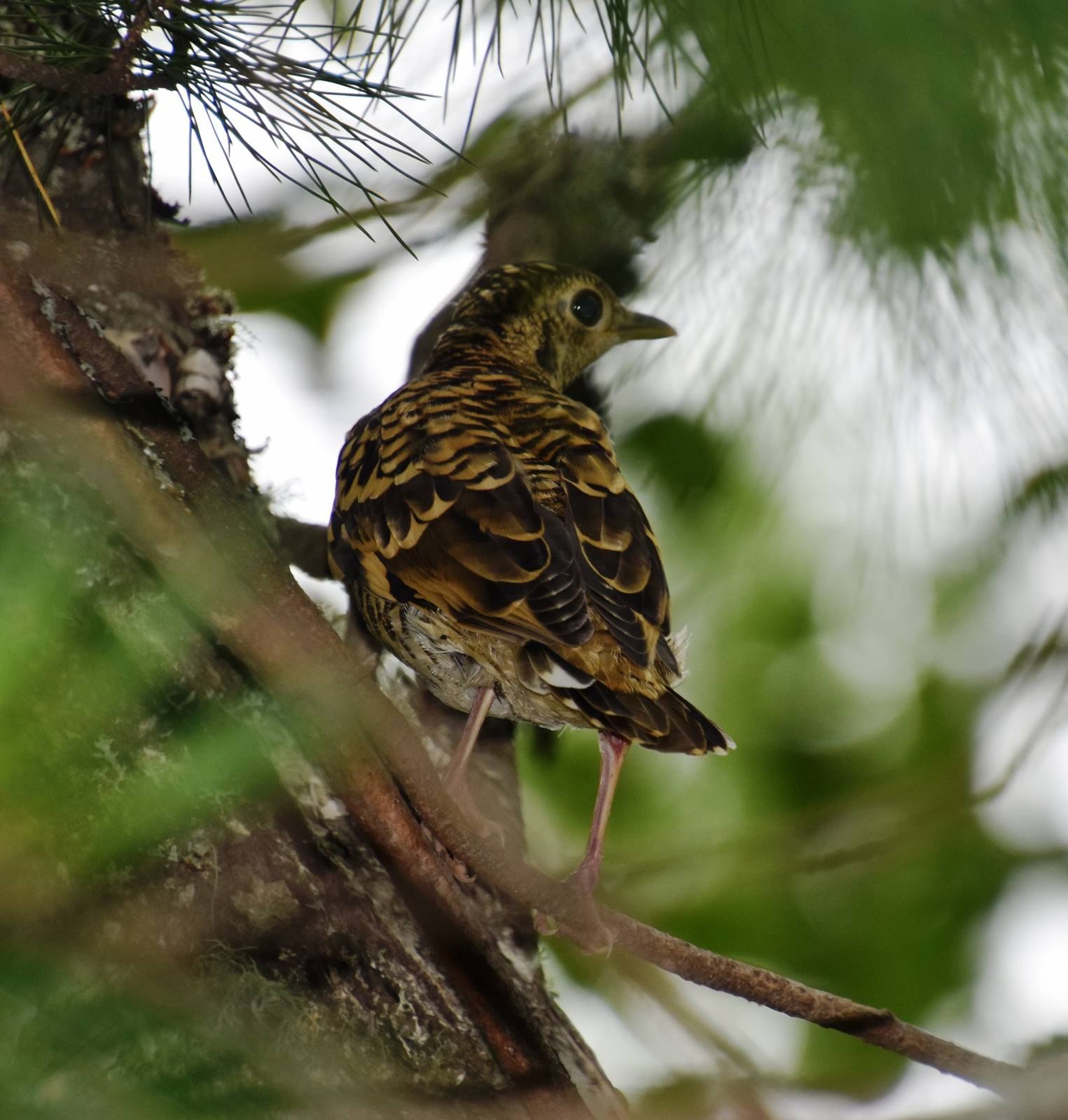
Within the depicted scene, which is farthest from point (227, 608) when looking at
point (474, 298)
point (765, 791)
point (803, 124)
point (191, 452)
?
point (474, 298)

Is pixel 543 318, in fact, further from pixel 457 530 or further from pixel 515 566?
pixel 515 566

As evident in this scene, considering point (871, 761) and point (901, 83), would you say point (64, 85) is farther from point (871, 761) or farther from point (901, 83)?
point (871, 761)

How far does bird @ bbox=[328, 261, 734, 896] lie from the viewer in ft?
7.57

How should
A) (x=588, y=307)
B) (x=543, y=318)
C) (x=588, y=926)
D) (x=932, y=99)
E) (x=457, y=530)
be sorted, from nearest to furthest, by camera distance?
(x=932, y=99) < (x=588, y=926) < (x=457, y=530) < (x=588, y=307) < (x=543, y=318)

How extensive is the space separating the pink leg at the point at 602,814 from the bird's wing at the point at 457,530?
0.30 meters

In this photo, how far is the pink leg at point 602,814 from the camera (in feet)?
7.37

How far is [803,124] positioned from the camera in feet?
5.48

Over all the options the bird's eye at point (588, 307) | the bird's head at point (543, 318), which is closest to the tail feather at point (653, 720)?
the bird's head at point (543, 318)

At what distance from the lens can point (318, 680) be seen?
1430mm

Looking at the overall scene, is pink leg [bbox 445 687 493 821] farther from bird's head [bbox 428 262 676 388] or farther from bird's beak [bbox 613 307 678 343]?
bird's head [bbox 428 262 676 388]

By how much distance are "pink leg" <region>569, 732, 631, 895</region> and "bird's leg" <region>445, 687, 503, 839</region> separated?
0.82 feet

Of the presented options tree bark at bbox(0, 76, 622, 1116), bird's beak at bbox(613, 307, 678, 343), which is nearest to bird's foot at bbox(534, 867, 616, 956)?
tree bark at bbox(0, 76, 622, 1116)

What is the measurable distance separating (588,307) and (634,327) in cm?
27

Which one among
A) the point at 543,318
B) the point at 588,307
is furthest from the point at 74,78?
the point at 543,318
